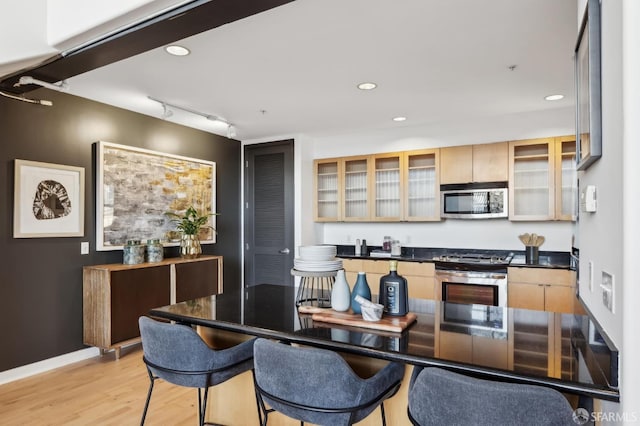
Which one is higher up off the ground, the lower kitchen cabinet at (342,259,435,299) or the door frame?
the door frame

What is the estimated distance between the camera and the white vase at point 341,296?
1.97 meters

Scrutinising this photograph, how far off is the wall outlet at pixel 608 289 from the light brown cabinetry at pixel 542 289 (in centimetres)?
287

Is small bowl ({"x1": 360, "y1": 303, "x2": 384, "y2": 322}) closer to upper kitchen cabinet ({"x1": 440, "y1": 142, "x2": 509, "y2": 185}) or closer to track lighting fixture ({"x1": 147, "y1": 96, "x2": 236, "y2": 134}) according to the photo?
track lighting fixture ({"x1": 147, "y1": 96, "x2": 236, "y2": 134})

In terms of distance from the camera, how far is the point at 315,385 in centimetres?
147

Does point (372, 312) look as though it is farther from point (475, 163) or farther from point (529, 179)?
point (529, 179)

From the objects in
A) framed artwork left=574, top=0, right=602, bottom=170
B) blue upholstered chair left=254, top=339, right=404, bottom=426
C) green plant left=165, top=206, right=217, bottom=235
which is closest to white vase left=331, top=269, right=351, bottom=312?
blue upholstered chair left=254, top=339, right=404, bottom=426

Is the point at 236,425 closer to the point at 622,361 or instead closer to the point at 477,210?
the point at 622,361

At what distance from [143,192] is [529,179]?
4.28 meters

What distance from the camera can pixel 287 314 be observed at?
2.02 metres

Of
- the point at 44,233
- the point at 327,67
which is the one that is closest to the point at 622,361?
the point at 327,67

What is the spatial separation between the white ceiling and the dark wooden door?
37.9 inches

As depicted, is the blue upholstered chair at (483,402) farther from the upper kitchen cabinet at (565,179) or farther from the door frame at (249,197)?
the door frame at (249,197)

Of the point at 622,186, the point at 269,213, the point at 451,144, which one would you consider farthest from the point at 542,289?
the point at 269,213

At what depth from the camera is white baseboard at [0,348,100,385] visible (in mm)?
3281
